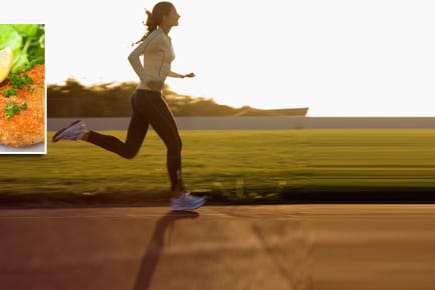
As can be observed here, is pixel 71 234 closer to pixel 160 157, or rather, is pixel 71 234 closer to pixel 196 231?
pixel 196 231

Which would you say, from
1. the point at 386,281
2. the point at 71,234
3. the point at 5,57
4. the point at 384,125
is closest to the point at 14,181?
the point at 5,57

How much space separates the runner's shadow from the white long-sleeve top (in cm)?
143

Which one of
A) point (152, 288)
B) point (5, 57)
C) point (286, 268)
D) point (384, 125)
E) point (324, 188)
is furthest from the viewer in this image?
point (384, 125)

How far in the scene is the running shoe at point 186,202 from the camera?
7844mm

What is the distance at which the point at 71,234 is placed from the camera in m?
6.57

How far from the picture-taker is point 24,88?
12.2 metres

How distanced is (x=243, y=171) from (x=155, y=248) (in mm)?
6504

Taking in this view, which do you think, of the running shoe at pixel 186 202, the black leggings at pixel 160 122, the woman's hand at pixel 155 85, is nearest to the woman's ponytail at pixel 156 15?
the woman's hand at pixel 155 85

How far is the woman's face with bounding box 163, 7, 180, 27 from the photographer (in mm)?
A: 8141

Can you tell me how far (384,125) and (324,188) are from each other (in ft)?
24.4

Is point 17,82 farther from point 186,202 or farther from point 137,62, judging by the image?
point 186,202

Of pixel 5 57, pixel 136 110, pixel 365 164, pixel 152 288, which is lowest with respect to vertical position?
pixel 152 288

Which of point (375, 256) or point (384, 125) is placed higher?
point (384, 125)

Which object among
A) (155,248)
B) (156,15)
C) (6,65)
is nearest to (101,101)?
(6,65)
